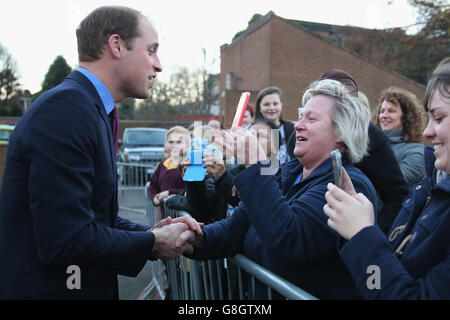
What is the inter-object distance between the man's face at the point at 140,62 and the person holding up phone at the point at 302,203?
0.53 meters

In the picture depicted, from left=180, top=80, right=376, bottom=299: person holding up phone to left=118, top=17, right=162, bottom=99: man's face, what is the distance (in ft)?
1.72

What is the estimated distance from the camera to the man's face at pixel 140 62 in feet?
6.23

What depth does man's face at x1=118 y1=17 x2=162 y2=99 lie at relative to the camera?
1898mm

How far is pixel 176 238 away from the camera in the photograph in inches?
81.4

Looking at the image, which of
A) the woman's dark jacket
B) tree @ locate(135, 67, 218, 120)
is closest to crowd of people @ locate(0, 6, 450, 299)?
the woman's dark jacket

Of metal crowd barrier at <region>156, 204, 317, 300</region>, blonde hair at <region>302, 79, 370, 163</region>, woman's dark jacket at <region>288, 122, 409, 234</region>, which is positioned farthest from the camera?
woman's dark jacket at <region>288, 122, 409, 234</region>

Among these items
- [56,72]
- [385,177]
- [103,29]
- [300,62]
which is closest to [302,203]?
[103,29]

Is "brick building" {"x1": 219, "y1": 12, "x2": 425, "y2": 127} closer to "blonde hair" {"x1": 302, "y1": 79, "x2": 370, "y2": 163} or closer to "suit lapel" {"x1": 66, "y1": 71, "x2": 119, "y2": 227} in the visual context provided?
"blonde hair" {"x1": 302, "y1": 79, "x2": 370, "y2": 163}

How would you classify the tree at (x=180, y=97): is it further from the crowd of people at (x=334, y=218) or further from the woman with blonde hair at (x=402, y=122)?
the crowd of people at (x=334, y=218)

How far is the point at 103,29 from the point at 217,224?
4.40 feet

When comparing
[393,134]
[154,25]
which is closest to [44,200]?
[154,25]

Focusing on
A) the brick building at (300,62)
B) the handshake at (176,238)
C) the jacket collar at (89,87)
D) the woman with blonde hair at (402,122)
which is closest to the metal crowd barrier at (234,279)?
the handshake at (176,238)

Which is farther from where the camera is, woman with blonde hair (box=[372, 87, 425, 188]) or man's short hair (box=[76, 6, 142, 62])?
woman with blonde hair (box=[372, 87, 425, 188])

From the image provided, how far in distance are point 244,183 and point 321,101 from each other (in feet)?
2.38
